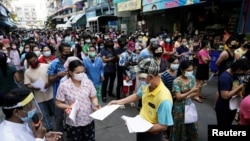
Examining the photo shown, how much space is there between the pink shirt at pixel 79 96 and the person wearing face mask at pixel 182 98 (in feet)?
4.47

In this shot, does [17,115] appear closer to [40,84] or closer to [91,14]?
[40,84]

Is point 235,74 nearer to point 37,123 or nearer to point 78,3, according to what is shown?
point 37,123

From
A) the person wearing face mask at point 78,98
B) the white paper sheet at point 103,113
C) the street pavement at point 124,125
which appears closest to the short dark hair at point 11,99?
the white paper sheet at point 103,113

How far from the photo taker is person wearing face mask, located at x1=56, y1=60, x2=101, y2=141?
3113 millimetres

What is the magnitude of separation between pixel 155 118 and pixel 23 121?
127 cm

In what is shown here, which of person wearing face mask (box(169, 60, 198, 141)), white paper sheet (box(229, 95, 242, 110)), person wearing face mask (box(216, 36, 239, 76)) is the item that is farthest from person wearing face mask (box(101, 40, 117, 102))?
white paper sheet (box(229, 95, 242, 110))

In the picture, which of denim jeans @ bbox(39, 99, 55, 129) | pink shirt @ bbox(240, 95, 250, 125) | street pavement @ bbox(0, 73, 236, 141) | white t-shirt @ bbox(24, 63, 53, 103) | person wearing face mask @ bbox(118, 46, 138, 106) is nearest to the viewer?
pink shirt @ bbox(240, 95, 250, 125)

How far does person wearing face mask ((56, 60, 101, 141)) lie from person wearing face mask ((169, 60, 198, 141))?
1.32 meters

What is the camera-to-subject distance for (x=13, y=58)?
874 cm

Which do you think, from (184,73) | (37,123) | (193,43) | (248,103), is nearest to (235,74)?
(184,73)

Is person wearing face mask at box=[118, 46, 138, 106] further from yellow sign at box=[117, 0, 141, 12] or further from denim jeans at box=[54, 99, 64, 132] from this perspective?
yellow sign at box=[117, 0, 141, 12]

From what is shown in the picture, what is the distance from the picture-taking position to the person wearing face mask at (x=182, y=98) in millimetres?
3656

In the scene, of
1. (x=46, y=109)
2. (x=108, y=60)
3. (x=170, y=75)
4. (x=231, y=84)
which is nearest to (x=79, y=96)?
(x=46, y=109)

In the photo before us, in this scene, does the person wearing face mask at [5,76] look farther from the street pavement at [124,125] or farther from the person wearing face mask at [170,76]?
the person wearing face mask at [170,76]
